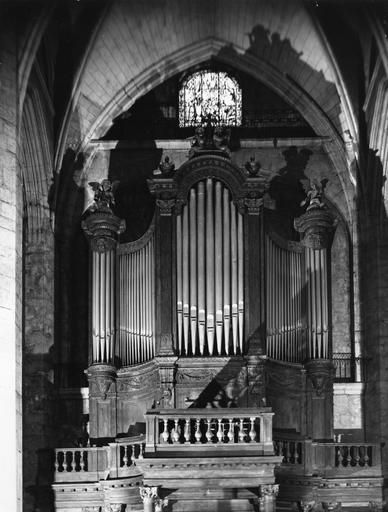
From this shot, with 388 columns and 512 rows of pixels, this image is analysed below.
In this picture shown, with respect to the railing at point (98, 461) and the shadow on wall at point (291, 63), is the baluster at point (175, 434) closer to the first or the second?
the railing at point (98, 461)

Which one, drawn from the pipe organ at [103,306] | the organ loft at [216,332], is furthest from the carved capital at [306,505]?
the pipe organ at [103,306]

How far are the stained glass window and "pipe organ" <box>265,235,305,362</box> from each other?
361cm

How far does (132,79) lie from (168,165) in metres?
2.50

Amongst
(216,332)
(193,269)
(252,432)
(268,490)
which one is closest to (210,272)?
(193,269)

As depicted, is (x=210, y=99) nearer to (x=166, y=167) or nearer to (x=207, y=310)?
(x=166, y=167)

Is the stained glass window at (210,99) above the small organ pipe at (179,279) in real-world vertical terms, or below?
above

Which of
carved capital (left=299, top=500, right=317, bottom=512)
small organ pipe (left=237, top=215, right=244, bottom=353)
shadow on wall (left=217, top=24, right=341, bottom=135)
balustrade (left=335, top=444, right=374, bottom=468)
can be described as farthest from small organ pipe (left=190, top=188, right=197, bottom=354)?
shadow on wall (left=217, top=24, right=341, bottom=135)

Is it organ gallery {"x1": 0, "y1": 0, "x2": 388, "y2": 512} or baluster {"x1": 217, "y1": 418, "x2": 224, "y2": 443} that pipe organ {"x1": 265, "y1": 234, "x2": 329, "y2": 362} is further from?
baluster {"x1": 217, "y1": 418, "x2": 224, "y2": 443}

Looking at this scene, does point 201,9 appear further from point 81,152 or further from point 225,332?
point 225,332

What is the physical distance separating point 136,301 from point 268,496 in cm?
456

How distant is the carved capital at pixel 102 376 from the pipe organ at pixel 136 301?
14.9 inches

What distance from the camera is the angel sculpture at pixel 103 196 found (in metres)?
26.6

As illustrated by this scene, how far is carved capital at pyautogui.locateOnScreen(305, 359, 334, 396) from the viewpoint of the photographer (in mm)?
25953

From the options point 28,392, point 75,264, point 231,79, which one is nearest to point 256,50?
point 231,79
